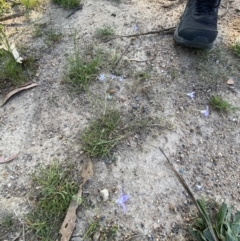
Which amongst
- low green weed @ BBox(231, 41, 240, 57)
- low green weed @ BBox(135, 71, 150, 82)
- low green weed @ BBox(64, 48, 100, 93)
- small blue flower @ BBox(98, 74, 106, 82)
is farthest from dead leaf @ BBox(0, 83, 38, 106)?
low green weed @ BBox(231, 41, 240, 57)

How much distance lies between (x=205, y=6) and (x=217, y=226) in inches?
54.7

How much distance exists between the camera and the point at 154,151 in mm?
1601

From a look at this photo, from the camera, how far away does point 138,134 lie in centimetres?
166

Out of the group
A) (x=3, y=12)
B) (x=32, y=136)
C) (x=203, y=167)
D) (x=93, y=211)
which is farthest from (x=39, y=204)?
(x=3, y=12)

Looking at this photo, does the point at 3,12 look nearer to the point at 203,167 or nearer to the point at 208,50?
the point at 208,50

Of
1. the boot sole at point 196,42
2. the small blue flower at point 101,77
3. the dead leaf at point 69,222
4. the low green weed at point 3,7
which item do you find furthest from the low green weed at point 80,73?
the low green weed at point 3,7

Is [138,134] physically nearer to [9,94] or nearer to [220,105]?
[220,105]

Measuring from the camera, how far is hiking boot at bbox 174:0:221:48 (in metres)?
1.95

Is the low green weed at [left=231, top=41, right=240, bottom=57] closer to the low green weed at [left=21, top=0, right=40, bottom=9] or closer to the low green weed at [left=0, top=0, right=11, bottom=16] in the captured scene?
the low green weed at [left=21, top=0, right=40, bottom=9]

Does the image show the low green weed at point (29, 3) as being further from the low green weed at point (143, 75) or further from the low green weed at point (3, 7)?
the low green weed at point (143, 75)

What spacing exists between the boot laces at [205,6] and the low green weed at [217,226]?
124 centimetres

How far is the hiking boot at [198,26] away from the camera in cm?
195

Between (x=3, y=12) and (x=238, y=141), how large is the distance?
178 cm

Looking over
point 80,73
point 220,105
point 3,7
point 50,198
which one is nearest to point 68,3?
point 3,7
